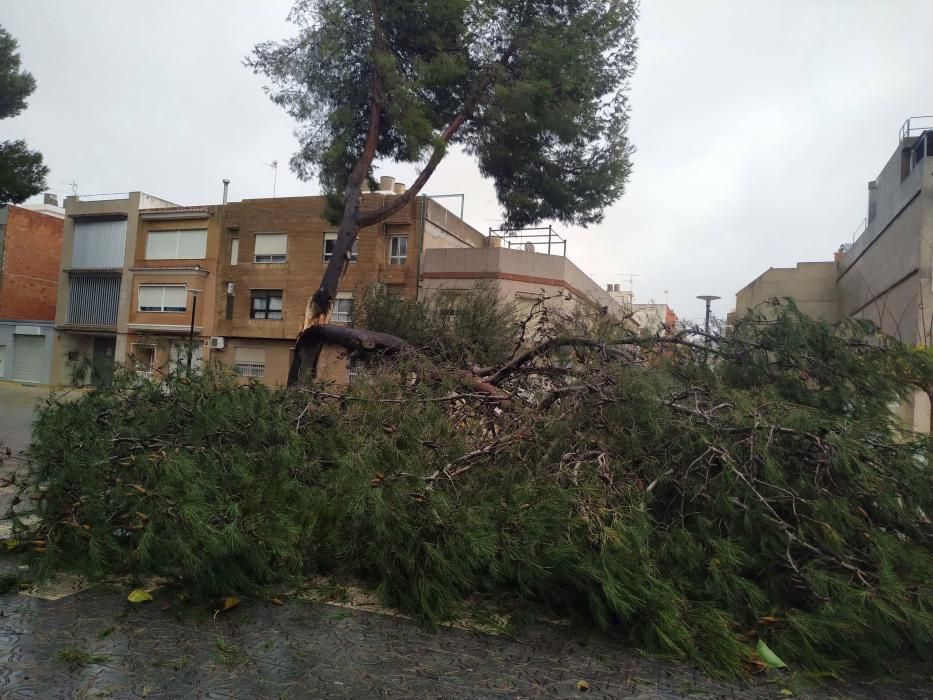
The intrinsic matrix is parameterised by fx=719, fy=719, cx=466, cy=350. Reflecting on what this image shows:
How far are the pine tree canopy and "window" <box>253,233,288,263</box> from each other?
1273 cm

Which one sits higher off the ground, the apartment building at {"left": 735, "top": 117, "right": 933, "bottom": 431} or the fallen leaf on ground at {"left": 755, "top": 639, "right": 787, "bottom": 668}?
the apartment building at {"left": 735, "top": 117, "right": 933, "bottom": 431}

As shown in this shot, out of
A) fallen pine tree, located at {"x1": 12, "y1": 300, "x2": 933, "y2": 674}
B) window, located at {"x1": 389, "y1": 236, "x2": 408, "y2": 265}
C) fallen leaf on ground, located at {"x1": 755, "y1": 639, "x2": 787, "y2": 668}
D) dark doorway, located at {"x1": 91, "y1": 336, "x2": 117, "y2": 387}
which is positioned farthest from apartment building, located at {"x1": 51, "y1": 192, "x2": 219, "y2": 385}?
fallen leaf on ground, located at {"x1": 755, "y1": 639, "x2": 787, "y2": 668}

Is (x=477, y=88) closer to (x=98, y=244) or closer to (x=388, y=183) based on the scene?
(x=388, y=183)

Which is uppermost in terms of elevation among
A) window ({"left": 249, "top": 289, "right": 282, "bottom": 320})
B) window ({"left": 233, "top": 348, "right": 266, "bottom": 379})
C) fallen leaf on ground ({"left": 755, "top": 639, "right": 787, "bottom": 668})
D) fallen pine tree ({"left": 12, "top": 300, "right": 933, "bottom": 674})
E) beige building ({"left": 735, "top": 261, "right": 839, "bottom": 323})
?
beige building ({"left": 735, "top": 261, "right": 839, "bottom": 323})

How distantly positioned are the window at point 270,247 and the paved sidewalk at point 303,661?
76.1ft

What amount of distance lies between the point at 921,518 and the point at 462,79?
31.7 ft

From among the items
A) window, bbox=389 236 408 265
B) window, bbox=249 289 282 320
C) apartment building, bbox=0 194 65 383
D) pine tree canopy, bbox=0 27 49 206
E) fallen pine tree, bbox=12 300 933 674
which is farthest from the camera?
apartment building, bbox=0 194 65 383

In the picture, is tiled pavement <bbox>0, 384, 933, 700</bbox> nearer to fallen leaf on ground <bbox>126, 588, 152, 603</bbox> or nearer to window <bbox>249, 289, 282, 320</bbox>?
fallen leaf on ground <bbox>126, 588, 152, 603</bbox>

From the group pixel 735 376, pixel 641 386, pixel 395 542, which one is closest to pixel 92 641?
pixel 395 542

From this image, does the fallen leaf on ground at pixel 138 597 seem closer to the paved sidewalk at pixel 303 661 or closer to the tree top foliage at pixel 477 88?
the paved sidewalk at pixel 303 661

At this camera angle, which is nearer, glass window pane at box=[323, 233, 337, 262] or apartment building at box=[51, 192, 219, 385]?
glass window pane at box=[323, 233, 337, 262]

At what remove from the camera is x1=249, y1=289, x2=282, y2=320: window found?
26.3 metres

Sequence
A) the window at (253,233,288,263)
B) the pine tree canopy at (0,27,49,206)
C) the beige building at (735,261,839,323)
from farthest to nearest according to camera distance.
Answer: the window at (253,233,288,263) < the beige building at (735,261,839,323) < the pine tree canopy at (0,27,49,206)

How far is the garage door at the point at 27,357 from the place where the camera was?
3097 cm
